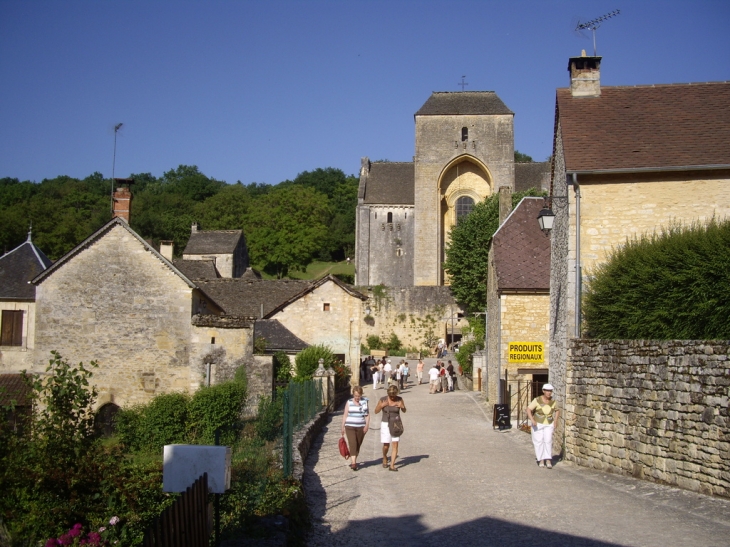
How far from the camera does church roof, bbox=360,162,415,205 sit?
208ft

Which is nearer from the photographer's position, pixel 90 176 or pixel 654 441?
pixel 654 441

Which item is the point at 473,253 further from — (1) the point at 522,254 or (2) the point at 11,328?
(2) the point at 11,328

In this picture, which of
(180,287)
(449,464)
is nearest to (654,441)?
(449,464)

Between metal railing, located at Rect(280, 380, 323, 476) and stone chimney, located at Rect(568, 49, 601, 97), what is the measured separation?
8.38m

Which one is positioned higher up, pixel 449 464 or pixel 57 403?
pixel 57 403

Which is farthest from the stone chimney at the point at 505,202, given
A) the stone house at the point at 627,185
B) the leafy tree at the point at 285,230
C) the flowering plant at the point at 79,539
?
the leafy tree at the point at 285,230

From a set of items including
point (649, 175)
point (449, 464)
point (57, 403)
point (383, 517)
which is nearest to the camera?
point (57, 403)

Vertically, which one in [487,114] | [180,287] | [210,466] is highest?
[487,114]

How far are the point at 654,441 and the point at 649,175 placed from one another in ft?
18.3

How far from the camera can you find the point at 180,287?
2647 centimetres

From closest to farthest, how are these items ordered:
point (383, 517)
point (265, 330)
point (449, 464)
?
1. point (383, 517)
2. point (449, 464)
3. point (265, 330)

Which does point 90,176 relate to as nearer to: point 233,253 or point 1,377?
point 233,253

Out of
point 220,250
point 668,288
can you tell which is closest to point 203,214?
point 220,250

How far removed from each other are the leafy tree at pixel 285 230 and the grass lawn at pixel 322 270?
0.83 meters
